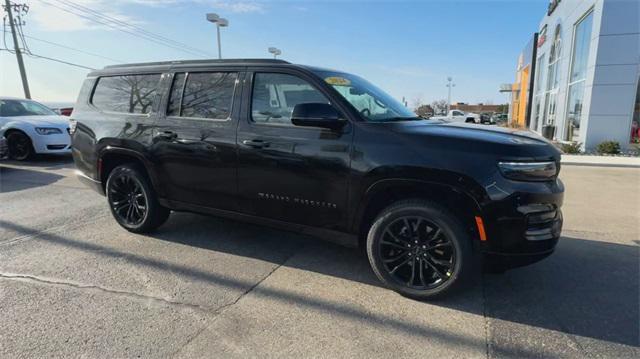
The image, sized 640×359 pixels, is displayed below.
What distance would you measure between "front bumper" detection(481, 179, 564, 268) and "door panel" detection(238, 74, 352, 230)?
1.15 metres

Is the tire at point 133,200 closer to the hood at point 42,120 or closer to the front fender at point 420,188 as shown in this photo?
the front fender at point 420,188

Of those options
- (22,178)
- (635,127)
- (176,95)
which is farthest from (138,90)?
(635,127)

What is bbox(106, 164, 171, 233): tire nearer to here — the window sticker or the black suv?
the black suv

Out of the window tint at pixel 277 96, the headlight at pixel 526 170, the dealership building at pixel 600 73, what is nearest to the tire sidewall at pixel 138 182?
the window tint at pixel 277 96

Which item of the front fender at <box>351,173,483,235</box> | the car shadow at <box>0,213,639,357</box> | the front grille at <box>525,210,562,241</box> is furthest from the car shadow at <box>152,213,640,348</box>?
the front fender at <box>351,173,483,235</box>

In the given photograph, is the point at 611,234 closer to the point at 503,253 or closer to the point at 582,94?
the point at 503,253

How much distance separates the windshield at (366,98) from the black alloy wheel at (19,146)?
9.58 m

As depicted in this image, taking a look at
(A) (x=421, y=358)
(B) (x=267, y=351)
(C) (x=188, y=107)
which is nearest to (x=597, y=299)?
(A) (x=421, y=358)

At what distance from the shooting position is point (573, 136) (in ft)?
52.7

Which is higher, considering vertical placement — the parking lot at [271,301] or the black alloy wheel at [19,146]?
the black alloy wheel at [19,146]

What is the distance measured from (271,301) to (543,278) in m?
2.44

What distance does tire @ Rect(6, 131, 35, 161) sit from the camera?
972 cm

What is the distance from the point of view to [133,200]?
4.53 meters

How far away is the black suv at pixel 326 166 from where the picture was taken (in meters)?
2.82
